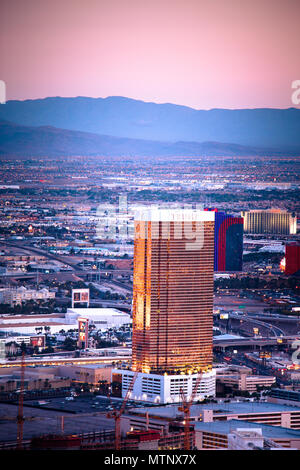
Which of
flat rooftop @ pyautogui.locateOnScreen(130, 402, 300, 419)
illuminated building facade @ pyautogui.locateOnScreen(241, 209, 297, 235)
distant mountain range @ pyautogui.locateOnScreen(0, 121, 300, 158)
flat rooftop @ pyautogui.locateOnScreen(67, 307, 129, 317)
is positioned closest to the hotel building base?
flat rooftop @ pyautogui.locateOnScreen(130, 402, 300, 419)

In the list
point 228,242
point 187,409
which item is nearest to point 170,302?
point 187,409

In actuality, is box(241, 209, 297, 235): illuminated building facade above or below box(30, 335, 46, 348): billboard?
above

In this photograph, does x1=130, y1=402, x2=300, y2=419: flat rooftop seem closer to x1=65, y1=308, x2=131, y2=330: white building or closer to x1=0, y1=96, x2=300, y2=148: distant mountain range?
x1=65, y1=308, x2=131, y2=330: white building

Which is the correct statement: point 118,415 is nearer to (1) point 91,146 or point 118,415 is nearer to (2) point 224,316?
(2) point 224,316

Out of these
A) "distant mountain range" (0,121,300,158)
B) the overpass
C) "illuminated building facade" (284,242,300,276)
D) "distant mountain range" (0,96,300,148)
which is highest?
"distant mountain range" (0,96,300,148)

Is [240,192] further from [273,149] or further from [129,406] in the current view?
[129,406]

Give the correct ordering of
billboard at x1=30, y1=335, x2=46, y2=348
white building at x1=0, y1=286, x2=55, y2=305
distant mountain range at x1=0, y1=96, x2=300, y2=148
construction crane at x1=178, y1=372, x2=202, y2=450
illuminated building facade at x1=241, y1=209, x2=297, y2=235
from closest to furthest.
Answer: construction crane at x1=178, y1=372, x2=202, y2=450 < billboard at x1=30, y1=335, x2=46, y2=348 < white building at x1=0, y1=286, x2=55, y2=305 < distant mountain range at x1=0, y1=96, x2=300, y2=148 < illuminated building facade at x1=241, y1=209, x2=297, y2=235

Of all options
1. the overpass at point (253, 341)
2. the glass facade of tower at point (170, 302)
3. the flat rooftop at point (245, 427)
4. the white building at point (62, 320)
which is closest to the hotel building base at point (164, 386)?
the glass facade of tower at point (170, 302)

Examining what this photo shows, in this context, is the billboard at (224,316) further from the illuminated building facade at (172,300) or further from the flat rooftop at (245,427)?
the flat rooftop at (245,427)
